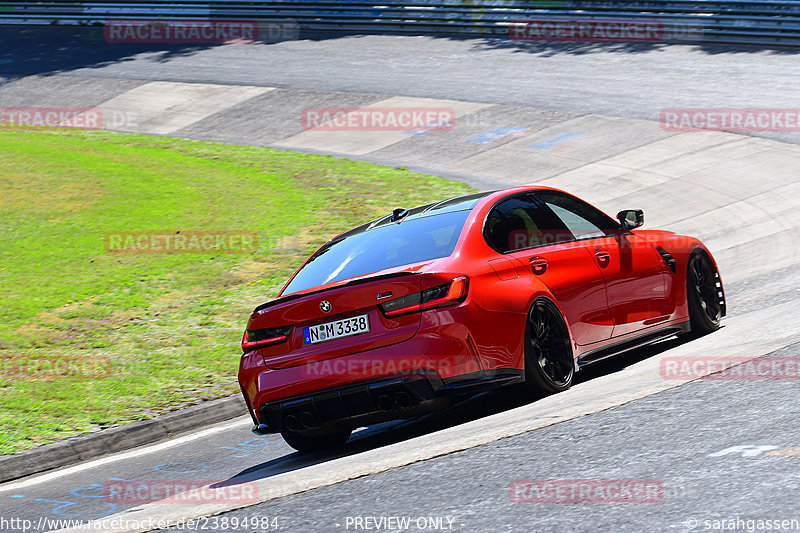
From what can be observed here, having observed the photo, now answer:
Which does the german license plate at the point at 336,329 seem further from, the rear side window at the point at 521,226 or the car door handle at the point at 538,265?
the car door handle at the point at 538,265

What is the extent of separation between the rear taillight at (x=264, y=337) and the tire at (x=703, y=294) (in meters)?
3.53

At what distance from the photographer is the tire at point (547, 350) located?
6566mm

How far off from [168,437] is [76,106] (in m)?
18.5

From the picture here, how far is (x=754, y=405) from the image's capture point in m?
5.62

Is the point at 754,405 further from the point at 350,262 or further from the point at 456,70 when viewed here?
the point at 456,70

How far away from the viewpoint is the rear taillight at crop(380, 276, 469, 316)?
6.21m

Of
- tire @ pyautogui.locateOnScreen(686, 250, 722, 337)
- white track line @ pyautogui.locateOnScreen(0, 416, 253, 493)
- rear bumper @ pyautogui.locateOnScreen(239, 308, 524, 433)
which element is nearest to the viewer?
rear bumper @ pyautogui.locateOnScreen(239, 308, 524, 433)

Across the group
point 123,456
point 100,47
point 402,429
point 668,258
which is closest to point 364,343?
point 402,429

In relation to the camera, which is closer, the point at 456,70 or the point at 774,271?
the point at 774,271

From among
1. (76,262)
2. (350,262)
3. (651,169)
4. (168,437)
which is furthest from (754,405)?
(651,169)

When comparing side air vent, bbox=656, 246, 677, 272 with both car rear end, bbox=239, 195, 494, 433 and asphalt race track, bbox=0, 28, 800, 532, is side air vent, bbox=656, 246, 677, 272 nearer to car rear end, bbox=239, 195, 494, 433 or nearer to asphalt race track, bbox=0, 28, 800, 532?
asphalt race track, bbox=0, 28, 800, 532

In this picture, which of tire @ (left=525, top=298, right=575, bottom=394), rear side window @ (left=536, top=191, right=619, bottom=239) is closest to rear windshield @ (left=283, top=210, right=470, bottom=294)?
tire @ (left=525, top=298, right=575, bottom=394)

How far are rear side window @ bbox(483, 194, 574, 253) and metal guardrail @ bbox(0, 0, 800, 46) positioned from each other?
59.8ft

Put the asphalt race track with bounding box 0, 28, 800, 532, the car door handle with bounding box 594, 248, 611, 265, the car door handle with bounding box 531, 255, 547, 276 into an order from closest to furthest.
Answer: the asphalt race track with bounding box 0, 28, 800, 532 → the car door handle with bounding box 531, 255, 547, 276 → the car door handle with bounding box 594, 248, 611, 265
